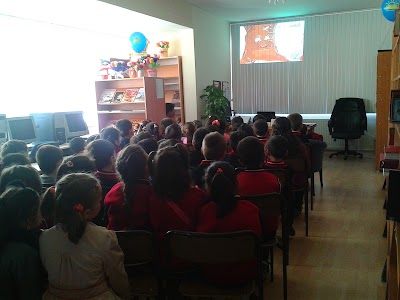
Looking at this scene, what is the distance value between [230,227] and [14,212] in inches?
37.1

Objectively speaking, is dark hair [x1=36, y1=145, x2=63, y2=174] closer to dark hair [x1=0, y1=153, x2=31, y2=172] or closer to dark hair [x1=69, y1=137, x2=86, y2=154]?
dark hair [x1=0, y1=153, x2=31, y2=172]

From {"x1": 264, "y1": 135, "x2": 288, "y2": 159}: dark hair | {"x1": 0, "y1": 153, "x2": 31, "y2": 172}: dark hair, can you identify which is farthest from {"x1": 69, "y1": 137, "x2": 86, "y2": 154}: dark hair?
{"x1": 264, "y1": 135, "x2": 288, "y2": 159}: dark hair

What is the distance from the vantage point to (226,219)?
1.78 metres

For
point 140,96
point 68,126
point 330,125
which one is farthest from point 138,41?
point 330,125

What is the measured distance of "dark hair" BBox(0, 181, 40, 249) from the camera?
148 cm

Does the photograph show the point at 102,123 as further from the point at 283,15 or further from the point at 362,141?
the point at 362,141

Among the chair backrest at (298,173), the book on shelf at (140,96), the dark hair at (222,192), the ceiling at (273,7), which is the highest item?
the ceiling at (273,7)

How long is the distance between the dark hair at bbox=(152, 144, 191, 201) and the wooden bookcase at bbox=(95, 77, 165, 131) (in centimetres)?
447

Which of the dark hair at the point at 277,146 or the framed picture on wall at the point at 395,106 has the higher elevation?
the framed picture on wall at the point at 395,106

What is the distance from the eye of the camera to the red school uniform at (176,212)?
6.23 ft

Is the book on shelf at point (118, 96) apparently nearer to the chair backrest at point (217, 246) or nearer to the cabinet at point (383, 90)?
the cabinet at point (383, 90)

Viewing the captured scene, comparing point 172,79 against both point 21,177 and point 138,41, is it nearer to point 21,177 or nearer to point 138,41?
point 138,41

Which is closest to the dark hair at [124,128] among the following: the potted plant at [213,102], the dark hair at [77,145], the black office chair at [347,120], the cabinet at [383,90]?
the dark hair at [77,145]

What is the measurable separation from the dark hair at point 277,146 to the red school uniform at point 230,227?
1.45 meters
